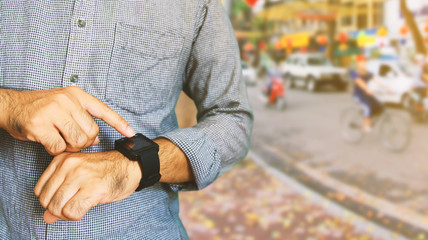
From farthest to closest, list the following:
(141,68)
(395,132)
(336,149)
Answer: (336,149) → (395,132) → (141,68)

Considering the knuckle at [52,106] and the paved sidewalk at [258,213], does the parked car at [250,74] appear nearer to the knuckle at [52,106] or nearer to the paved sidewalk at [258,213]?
the paved sidewalk at [258,213]

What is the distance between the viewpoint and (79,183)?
544 millimetres

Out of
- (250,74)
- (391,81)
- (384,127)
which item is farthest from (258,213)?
(391,81)

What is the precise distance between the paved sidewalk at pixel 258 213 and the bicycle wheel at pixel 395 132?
531 mm

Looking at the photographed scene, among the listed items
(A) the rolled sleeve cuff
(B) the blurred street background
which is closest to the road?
(B) the blurred street background

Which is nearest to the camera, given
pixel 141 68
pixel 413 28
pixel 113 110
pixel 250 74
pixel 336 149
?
pixel 113 110

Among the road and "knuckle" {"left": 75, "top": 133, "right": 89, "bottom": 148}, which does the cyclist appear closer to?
the road

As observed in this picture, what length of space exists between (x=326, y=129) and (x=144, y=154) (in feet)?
7.43

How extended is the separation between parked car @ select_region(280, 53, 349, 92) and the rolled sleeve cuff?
2.06 m

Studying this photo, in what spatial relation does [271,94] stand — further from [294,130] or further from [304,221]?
[304,221]

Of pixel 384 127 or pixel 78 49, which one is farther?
pixel 384 127

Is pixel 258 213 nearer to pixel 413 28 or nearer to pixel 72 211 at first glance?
pixel 413 28

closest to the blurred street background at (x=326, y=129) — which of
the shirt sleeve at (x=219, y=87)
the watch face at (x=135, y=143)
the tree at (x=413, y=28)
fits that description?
the tree at (x=413, y=28)

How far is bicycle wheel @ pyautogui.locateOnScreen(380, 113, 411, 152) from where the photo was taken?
2.31 metres
